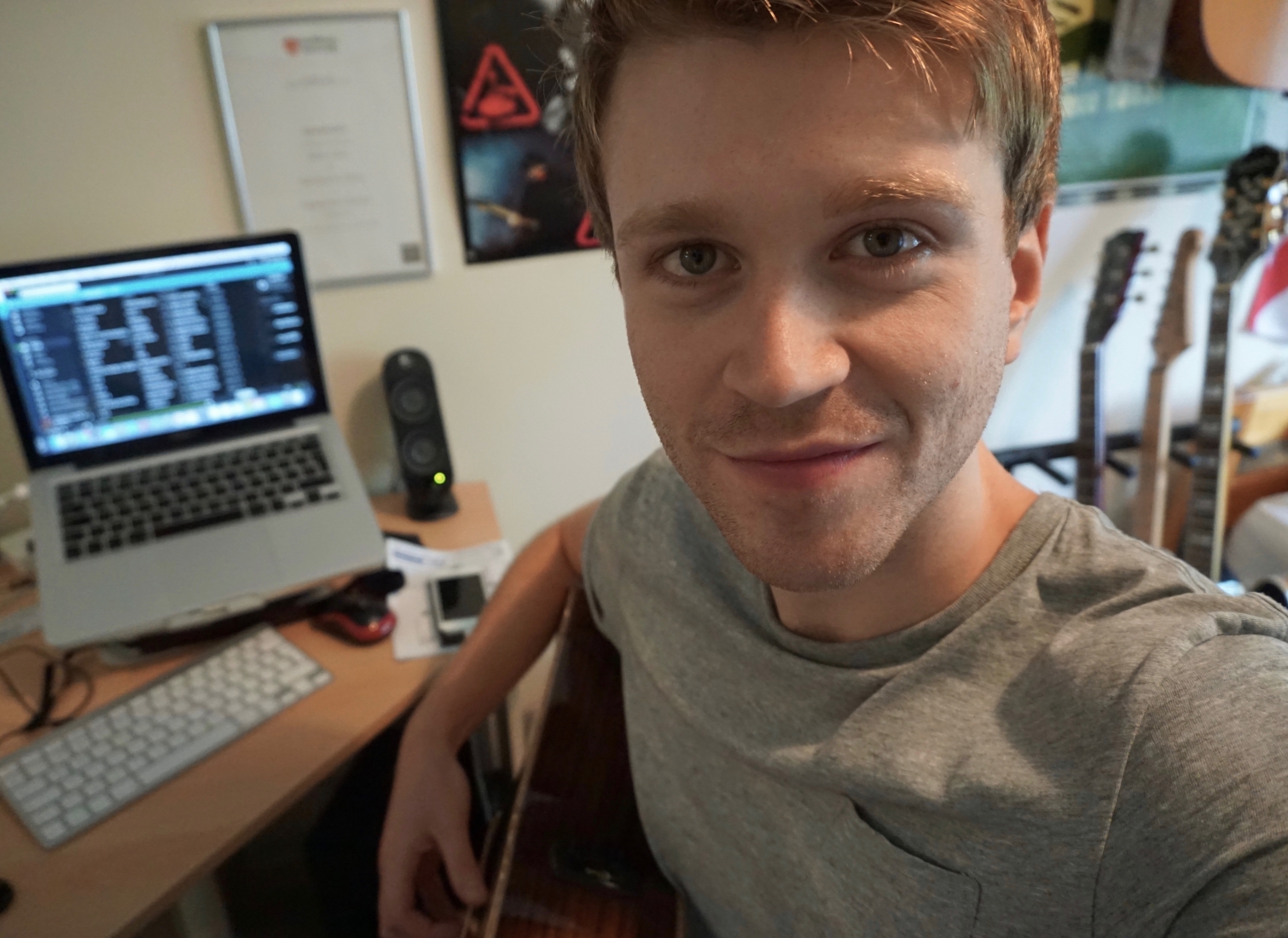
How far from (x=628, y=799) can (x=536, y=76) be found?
43.1 inches

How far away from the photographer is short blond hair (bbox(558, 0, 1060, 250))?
0.48 meters

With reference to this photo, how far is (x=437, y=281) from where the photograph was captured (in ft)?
4.45

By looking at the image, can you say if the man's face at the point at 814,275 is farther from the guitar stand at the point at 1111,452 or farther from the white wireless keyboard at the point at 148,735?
the guitar stand at the point at 1111,452

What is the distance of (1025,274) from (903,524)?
0.24 m

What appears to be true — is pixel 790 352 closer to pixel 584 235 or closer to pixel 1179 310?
pixel 584 235

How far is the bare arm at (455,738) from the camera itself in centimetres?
87

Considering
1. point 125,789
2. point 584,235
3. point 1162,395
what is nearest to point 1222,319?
point 1162,395

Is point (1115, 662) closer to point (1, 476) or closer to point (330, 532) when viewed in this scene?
point (330, 532)

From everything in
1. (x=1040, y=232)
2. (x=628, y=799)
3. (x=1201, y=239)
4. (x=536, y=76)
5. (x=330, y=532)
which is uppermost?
(x=536, y=76)

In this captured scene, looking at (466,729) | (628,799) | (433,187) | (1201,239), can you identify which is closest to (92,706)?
(466,729)

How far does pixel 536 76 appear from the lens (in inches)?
50.1

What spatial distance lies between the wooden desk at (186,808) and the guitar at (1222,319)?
1.59 m

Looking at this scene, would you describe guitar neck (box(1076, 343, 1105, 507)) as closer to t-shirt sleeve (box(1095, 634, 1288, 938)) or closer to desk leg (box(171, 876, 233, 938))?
t-shirt sleeve (box(1095, 634, 1288, 938))

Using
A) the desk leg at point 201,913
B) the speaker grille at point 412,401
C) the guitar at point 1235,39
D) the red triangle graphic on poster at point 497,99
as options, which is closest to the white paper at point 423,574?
the speaker grille at point 412,401
